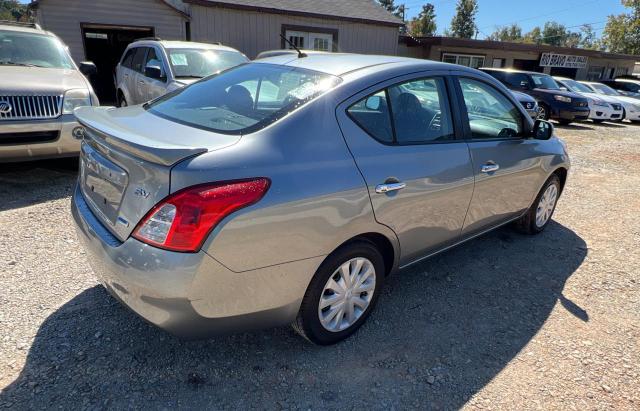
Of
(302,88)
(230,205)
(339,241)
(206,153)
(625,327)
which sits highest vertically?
(302,88)

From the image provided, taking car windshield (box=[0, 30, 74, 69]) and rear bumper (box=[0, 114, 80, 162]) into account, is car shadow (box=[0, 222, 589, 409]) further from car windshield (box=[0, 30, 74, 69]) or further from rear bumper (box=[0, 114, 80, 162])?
car windshield (box=[0, 30, 74, 69])

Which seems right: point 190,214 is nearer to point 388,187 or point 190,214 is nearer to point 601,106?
point 388,187

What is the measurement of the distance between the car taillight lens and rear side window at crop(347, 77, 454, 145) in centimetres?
91

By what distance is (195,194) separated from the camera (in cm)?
187

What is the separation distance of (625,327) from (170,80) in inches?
243

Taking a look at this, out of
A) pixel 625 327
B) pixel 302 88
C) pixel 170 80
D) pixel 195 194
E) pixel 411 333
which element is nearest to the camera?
pixel 195 194

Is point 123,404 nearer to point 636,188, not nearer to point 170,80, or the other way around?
point 170,80

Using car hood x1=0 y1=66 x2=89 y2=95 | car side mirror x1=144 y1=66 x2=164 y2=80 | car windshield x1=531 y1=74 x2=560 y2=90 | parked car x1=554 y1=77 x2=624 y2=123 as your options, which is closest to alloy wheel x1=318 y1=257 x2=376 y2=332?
car hood x1=0 y1=66 x2=89 y2=95

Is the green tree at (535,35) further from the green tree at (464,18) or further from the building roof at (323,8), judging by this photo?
the building roof at (323,8)

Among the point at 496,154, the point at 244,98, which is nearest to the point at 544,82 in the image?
the point at 496,154

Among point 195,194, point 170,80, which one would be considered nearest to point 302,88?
point 195,194

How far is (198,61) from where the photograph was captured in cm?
709

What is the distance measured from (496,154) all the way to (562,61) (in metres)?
27.8

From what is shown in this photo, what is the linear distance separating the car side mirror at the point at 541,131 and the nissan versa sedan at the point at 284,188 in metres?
0.61
